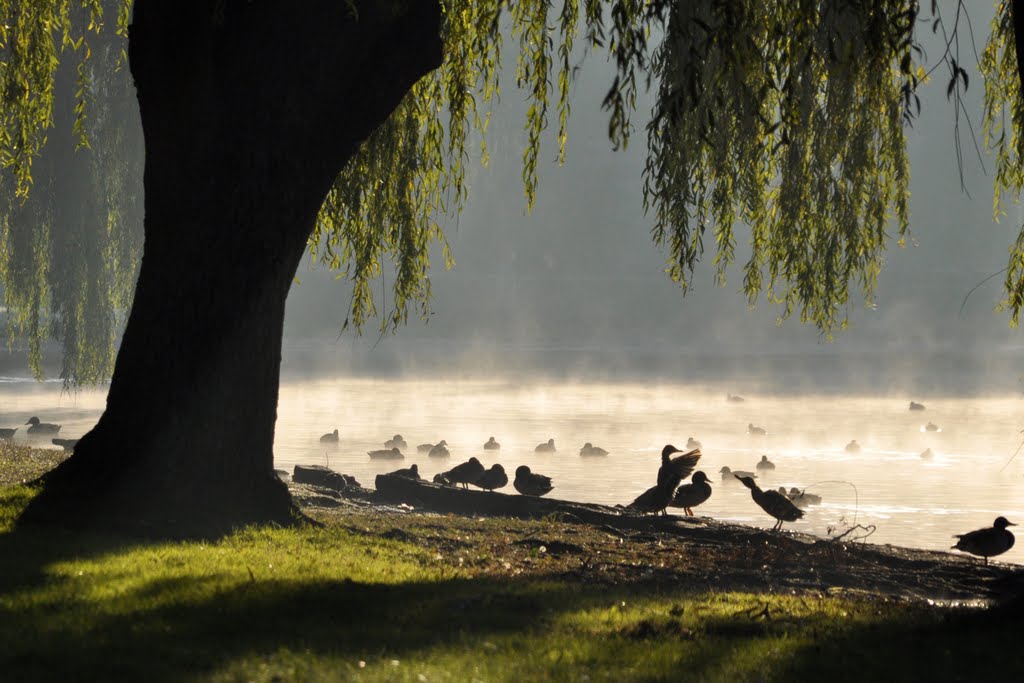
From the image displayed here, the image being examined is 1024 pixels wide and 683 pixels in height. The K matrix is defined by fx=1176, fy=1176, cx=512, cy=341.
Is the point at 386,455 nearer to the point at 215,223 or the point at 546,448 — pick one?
the point at 546,448

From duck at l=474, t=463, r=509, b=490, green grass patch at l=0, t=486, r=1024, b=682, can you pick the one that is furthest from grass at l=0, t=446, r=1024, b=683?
duck at l=474, t=463, r=509, b=490

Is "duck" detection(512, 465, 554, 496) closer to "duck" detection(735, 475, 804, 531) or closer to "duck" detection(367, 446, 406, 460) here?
"duck" detection(735, 475, 804, 531)

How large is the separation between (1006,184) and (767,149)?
6.59 feet

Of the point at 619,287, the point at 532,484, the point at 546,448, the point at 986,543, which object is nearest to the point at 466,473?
the point at 532,484

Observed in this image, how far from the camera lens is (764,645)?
5023 millimetres

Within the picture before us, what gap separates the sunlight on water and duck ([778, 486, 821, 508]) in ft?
0.60

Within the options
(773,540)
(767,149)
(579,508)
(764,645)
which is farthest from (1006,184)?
(764,645)

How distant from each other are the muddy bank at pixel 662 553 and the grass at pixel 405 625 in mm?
551

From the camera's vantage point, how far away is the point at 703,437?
2641 centimetres

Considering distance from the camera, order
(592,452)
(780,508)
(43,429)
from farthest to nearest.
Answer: (43,429)
(592,452)
(780,508)

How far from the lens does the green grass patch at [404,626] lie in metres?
4.44

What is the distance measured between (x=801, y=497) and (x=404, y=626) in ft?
36.9

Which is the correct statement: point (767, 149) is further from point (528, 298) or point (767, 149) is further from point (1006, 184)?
point (528, 298)

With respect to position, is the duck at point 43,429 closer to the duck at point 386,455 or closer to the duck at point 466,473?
the duck at point 386,455
